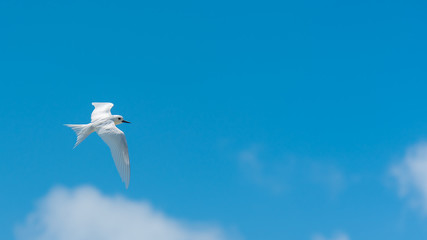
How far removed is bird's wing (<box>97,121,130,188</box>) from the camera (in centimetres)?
2930

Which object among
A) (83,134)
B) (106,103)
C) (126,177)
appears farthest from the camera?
(106,103)

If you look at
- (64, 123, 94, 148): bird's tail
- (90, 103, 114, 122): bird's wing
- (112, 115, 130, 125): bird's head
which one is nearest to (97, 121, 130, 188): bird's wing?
(64, 123, 94, 148): bird's tail

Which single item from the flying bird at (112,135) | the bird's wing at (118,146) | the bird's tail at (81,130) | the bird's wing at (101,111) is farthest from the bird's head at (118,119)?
the bird's tail at (81,130)

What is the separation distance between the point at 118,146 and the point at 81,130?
268 centimetres

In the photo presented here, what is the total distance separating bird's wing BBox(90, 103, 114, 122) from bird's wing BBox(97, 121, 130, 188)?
307 cm

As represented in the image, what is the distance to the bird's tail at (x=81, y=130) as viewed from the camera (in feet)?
103

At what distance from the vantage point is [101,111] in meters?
36.9

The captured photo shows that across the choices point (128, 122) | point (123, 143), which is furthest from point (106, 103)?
point (123, 143)

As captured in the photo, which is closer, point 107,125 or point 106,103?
point 107,125

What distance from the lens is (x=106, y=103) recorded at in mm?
38469

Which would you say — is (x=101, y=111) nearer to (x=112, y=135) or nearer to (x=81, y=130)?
(x=81, y=130)

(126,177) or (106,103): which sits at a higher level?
(106,103)

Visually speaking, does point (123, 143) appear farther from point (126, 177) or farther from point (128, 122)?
point (128, 122)

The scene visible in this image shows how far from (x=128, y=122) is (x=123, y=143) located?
217 inches
